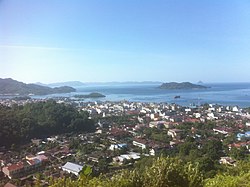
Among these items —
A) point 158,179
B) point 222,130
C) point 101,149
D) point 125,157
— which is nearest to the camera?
point 158,179

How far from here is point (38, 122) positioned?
40.5 feet

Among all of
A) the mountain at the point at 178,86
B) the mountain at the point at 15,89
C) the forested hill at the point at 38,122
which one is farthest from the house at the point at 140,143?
the mountain at the point at 178,86

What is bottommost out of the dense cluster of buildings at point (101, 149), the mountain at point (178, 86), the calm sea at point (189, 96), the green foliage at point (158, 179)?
the dense cluster of buildings at point (101, 149)

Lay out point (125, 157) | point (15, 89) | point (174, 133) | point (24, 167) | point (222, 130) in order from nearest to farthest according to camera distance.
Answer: point (24, 167) < point (125, 157) < point (174, 133) < point (222, 130) < point (15, 89)

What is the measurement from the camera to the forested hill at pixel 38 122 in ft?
32.5

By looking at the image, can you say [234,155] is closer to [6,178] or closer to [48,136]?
[6,178]

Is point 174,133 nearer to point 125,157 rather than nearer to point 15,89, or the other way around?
point 125,157

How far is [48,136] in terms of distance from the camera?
11.5 meters

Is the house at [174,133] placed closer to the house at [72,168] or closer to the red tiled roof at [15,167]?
the house at [72,168]

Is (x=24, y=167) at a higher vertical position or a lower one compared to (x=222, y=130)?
lower

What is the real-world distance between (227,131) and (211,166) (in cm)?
604

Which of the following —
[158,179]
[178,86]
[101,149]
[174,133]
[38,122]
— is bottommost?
[101,149]

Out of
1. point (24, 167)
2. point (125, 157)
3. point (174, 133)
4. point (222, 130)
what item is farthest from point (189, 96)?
point (24, 167)

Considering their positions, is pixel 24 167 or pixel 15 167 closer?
pixel 15 167
